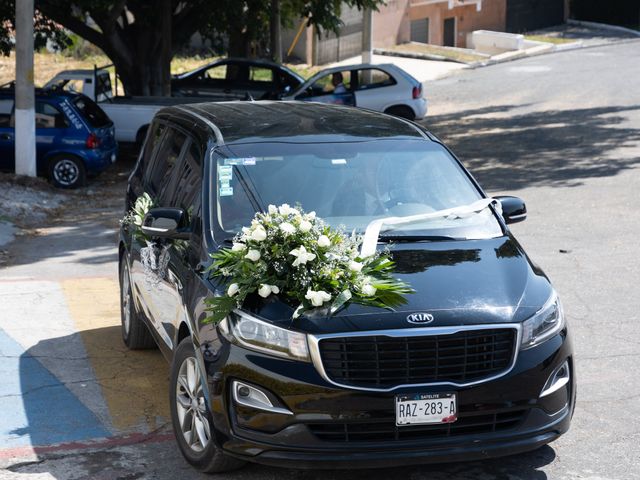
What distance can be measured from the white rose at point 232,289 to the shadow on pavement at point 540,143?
11173 mm

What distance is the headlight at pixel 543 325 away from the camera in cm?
539

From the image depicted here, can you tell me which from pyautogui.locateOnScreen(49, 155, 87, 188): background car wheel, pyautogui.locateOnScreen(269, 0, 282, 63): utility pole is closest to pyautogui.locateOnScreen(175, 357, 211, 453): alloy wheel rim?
pyautogui.locateOnScreen(49, 155, 87, 188): background car wheel

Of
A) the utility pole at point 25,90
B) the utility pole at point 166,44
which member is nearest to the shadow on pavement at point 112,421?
the utility pole at point 25,90

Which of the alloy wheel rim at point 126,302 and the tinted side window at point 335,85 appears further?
the tinted side window at point 335,85

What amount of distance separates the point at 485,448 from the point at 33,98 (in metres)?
14.1

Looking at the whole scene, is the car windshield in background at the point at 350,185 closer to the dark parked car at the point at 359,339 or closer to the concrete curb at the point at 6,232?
the dark parked car at the point at 359,339

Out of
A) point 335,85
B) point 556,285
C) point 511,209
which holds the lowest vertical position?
point 556,285

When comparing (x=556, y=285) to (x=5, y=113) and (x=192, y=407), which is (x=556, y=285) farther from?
(x=5, y=113)

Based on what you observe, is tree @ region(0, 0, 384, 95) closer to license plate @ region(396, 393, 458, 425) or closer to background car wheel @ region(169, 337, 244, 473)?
background car wheel @ region(169, 337, 244, 473)

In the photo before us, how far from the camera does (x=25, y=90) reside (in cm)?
1759

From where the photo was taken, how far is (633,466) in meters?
5.84

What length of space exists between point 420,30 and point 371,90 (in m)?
26.1

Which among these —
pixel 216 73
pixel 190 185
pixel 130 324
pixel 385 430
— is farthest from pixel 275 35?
pixel 385 430

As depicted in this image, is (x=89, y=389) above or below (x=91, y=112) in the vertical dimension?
below
